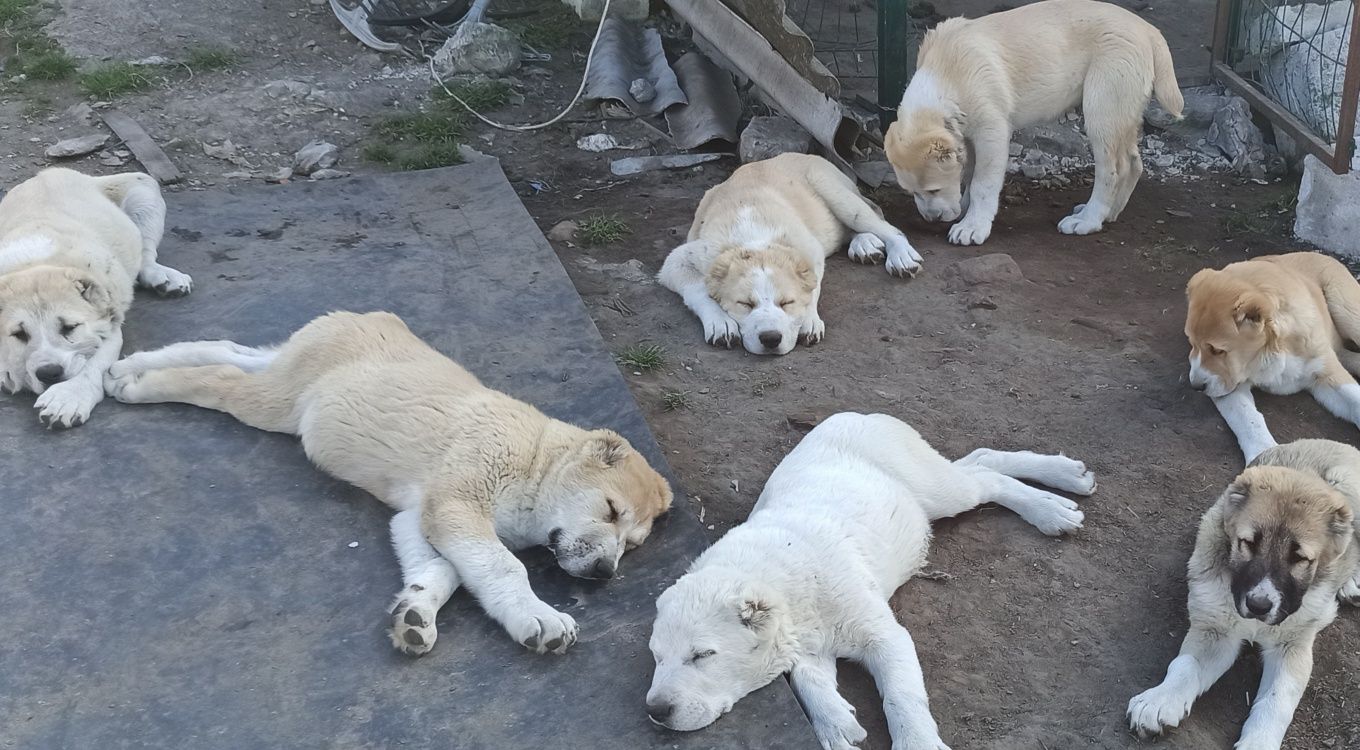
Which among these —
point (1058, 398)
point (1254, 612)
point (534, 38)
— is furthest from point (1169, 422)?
point (534, 38)

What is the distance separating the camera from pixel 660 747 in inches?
145

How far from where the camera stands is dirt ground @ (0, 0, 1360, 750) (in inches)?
169

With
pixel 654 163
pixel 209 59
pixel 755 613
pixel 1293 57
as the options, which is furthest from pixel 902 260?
→ pixel 209 59

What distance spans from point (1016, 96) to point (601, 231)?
295 cm

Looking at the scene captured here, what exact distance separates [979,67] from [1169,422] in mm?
Answer: 3038

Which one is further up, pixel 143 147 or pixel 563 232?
pixel 143 147

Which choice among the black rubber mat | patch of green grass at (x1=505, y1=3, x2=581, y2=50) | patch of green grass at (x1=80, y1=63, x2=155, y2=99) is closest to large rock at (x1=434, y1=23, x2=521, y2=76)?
patch of green grass at (x1=505, y1=3, x2=581, y2=50)

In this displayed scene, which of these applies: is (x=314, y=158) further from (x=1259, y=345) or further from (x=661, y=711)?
(x=1259, y=345)

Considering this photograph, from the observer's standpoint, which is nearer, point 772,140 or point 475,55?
point 772,140

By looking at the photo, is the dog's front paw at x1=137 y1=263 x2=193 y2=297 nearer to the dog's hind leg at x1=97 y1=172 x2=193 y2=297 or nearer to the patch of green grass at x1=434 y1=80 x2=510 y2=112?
the dog's hind leg at x1=97 y1=172 x2=193 y2=297

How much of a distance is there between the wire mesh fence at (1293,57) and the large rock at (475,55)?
612cm

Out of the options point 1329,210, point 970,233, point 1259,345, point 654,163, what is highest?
point 1259,345

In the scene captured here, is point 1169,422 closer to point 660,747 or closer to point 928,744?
point 928,744

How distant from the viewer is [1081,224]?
796 cm
